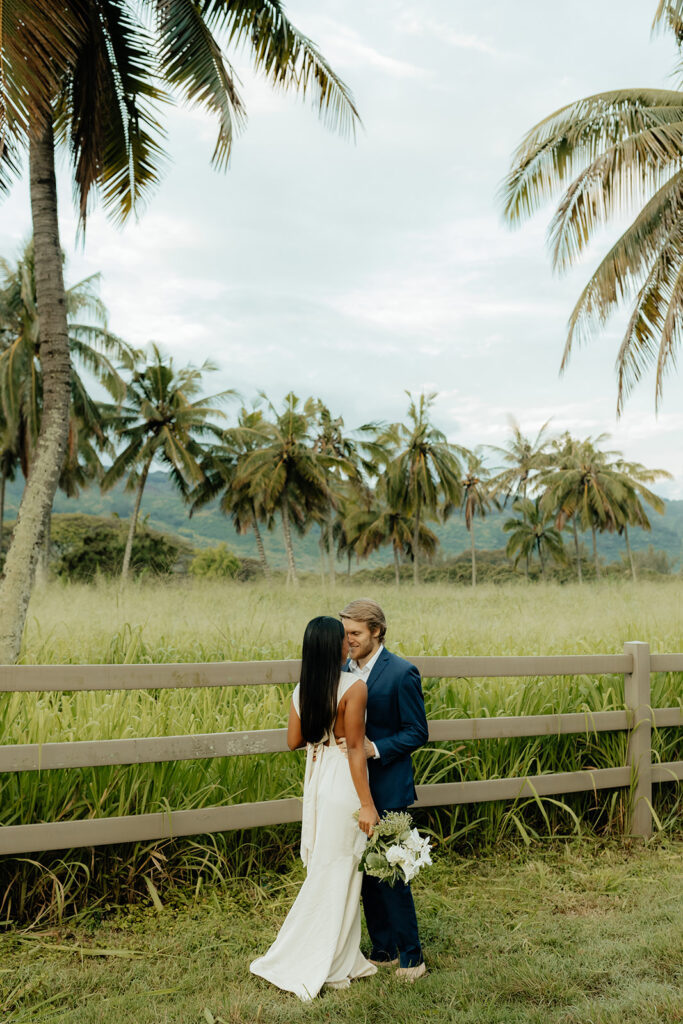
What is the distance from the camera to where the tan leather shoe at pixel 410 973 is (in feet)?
10.1

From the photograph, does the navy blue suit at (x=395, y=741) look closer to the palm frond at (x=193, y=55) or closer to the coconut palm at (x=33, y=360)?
the palm frond at (x=193, y=55)

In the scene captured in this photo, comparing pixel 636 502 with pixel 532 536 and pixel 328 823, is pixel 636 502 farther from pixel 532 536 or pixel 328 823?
pixel 328 823

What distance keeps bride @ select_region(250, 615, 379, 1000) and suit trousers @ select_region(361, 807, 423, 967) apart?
147 mm

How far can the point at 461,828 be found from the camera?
186 inches

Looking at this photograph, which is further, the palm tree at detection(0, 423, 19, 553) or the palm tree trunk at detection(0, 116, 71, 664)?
the palm tree at detection(0, 423, 19, 553)

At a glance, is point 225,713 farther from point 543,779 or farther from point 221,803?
point 543,779

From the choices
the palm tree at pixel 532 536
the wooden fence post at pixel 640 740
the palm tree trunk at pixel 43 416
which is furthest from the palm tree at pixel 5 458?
the palm tree at pixel 532 536

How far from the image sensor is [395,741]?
10.1 feet

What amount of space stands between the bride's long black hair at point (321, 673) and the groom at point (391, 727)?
0.60ft

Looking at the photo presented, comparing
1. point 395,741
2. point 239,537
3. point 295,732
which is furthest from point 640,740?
point 239,537

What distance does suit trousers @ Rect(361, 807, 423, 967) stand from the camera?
3.12 m

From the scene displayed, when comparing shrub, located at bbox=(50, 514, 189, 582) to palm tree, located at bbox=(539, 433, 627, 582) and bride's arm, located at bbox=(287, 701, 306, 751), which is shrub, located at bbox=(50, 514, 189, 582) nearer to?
palm tree, located at bbox=(539, 433, 627, 582)

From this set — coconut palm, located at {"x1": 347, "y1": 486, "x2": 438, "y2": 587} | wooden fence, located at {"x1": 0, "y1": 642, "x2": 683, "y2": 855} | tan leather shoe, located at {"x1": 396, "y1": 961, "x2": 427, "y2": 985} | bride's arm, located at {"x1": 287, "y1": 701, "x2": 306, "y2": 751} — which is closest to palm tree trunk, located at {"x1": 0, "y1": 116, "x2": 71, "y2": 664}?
wooden fence, located at {"x1": 0, "y1": 642, "x2": 683, "y2": 855}

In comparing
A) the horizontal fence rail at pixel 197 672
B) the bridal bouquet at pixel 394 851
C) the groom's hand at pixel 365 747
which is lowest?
the bridal bouquet at pixel 394 851
